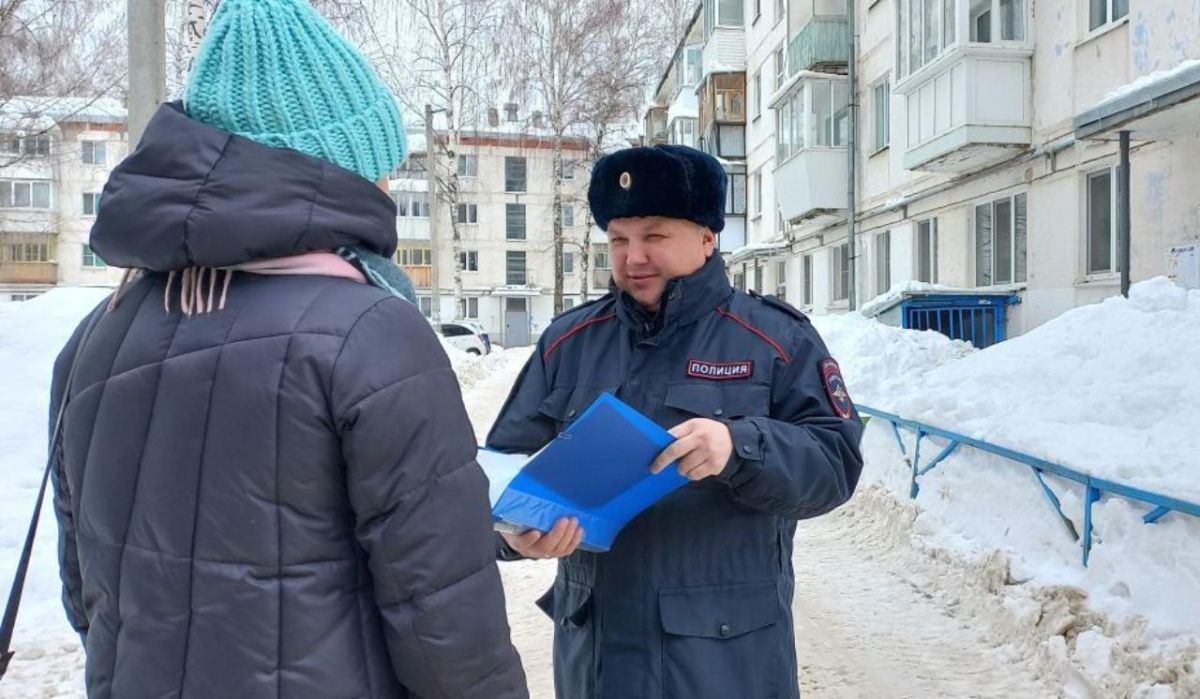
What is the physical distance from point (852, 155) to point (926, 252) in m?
2.88

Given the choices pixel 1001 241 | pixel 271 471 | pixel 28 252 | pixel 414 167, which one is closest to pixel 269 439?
pixel 271 471

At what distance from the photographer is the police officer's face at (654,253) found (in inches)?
84.0

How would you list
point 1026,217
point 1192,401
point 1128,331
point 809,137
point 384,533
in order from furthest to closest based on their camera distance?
point 809,137, point 1026,217, point 1128,331, point 1192,401, point 384,533

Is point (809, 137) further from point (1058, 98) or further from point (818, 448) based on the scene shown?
point (818, 448)

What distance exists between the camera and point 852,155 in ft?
54.9

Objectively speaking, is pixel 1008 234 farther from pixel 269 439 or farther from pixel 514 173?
pixel 514 173

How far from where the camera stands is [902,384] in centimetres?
875

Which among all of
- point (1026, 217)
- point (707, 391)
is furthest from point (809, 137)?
point (707, 391)

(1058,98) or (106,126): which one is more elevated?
(106,126)

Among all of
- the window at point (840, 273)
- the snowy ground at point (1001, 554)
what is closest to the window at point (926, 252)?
the window at point (840, 273)

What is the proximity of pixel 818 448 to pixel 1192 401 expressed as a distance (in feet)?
13.7

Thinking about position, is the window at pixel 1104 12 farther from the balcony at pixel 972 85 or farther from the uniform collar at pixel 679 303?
the uniform collar at pixel 679 303

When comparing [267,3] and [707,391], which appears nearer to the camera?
[267,3]

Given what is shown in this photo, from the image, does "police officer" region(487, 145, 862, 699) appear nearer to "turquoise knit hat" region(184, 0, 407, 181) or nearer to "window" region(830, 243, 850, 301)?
"turquoise knit hat" region(184, 0, 407, 181)
